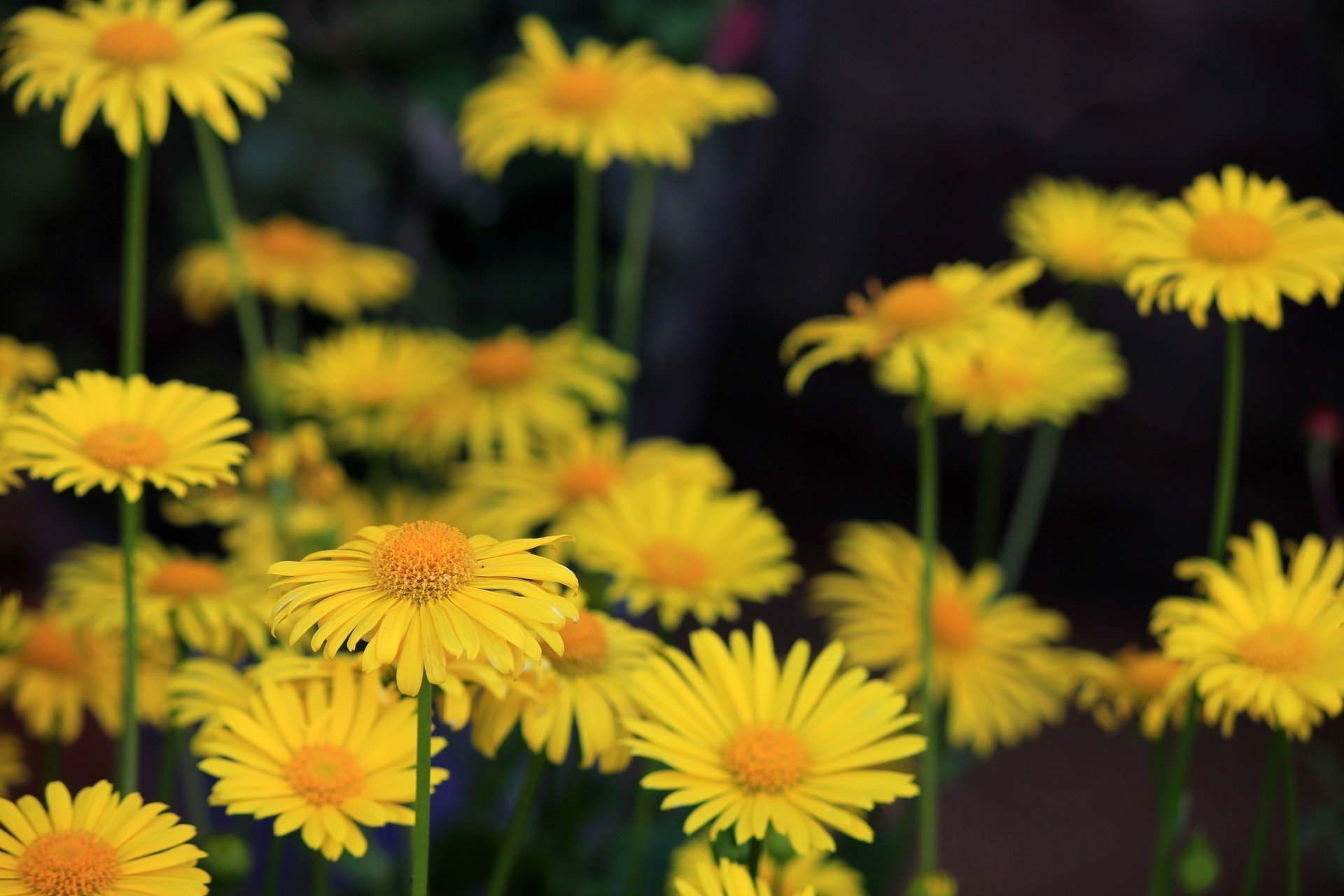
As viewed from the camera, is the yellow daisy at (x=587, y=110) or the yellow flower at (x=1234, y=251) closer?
the yellow flower at (x=1234, y=251)

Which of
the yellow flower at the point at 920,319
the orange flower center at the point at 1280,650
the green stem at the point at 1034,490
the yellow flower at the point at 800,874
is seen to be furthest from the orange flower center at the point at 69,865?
the green stem at the point at 1034,490

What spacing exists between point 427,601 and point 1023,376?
23.8 inches

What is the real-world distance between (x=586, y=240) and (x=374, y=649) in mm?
628

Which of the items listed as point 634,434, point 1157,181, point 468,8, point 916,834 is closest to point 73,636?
point 916,834

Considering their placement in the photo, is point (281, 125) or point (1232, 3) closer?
point (281, 125)

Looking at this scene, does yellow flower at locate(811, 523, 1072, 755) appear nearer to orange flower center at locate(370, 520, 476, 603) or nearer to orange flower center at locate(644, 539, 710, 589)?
orange flower center at locate(644, 539, 710, 589)

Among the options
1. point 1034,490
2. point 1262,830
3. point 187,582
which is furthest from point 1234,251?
point 1034,490

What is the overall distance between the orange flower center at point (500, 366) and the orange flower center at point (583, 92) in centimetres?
21

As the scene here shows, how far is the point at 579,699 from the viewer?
0.69m

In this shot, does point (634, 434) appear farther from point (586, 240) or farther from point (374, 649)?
point (374, 649)

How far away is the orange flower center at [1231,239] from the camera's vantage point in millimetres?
737

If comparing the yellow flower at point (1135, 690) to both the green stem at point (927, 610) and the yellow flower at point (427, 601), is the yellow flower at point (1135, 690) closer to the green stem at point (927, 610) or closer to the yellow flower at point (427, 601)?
the green stem at point (927, 610)

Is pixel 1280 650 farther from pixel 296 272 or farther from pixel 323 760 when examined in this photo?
pixel 296 272

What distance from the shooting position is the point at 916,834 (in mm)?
995
